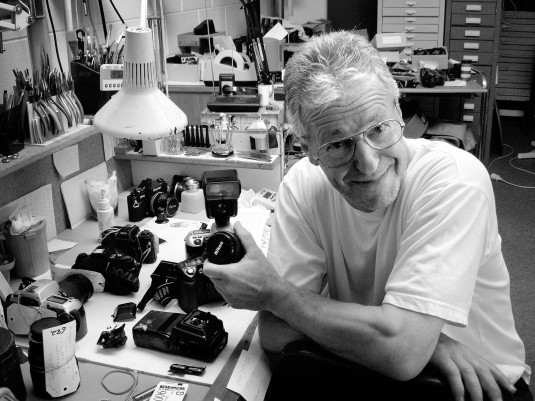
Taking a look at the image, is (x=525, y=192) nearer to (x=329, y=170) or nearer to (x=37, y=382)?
(x=329, y=170)

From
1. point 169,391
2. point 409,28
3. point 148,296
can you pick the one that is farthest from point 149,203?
point 409,28

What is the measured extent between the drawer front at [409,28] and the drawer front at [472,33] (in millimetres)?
168

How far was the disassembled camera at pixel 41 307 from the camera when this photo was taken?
1369mm

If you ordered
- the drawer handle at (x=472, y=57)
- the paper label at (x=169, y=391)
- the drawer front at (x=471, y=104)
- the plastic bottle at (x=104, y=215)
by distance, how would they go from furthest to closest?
the drawer handle at (x=472, y=57)
the drawer front at (x=471, y=104)
the plastic bottle at (x=104, y=215)
the paper label at (x=169, y=391)

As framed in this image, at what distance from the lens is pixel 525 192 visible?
4.32 m

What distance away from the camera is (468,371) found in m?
1.11

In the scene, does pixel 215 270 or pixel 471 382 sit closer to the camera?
pixel 471 382

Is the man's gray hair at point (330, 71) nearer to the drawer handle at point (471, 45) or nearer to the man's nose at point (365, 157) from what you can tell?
the man's nose at point (365, 157)

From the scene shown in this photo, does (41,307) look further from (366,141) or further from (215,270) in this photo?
(366,141)

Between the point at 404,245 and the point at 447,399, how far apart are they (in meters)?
0.33

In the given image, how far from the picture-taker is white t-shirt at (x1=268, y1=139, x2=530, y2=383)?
3.74ft

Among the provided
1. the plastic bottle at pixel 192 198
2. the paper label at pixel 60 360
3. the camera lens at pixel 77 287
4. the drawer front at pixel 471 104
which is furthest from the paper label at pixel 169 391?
the drawer front at pixel 471 104

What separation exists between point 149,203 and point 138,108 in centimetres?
82

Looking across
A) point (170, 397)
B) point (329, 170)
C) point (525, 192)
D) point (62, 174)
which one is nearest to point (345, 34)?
point (329, 170)
